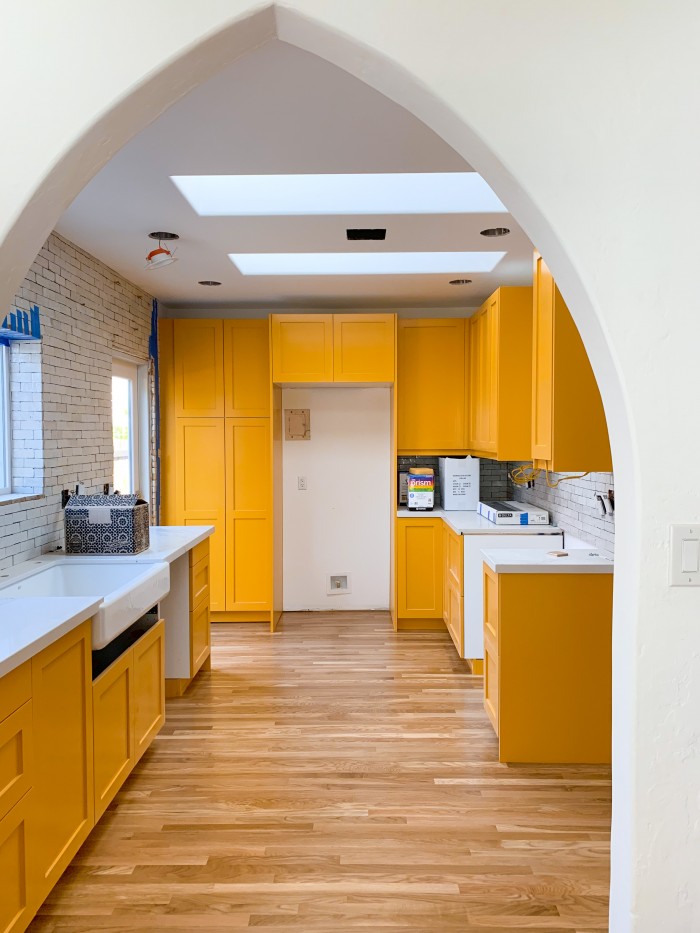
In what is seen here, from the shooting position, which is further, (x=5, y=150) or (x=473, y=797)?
(x=473, y=797)

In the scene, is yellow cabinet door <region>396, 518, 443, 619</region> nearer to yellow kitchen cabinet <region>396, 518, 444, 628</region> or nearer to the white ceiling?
yellow kitchen cabinet <region>396, 518, 444, 628</region>

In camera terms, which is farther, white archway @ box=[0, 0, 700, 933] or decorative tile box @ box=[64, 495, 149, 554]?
decorative tile box @ box=[64, 495, 149, 554]

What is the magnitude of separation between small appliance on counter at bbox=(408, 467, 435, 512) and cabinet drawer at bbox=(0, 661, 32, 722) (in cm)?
362

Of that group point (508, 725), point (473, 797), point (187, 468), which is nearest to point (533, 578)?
point (508, 725)

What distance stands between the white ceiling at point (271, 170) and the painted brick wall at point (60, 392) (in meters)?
0.22

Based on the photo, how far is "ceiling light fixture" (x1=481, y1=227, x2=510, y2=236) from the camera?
11.3 ft

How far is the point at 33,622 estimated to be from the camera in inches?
79.7

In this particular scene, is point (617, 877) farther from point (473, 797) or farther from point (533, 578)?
point (533, 578)

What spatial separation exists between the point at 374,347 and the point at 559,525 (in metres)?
1.88

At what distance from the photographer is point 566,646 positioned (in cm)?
303

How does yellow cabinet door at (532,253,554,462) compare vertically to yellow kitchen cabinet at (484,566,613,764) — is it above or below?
above

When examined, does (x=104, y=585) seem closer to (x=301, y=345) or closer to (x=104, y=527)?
(x=104, y=527)

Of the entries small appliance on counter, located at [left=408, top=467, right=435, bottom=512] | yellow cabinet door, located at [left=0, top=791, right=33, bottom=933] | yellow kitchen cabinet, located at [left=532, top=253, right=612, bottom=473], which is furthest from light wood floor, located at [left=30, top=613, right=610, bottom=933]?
small appliance on counter, located at [left=408, top=467, right=435, bottom=512]

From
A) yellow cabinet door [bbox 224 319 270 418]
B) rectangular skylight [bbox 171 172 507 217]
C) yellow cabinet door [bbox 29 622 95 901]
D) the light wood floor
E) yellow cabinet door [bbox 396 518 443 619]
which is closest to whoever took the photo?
yellow cabinet door [bbox 29 622 95 901]
